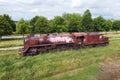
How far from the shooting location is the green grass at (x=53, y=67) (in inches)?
910

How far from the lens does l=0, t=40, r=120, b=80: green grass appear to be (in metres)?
23.1

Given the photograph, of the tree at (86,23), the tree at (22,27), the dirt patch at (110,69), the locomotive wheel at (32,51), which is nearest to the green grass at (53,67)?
the dirt patch at (110,69)

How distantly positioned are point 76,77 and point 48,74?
294 centimetres

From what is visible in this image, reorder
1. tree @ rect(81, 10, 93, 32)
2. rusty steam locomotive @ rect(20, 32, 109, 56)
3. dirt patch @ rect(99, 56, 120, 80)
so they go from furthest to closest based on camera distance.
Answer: tree @ rect(81, 10, 93, 32)
rusty steam locomotive @ rect(20, 32, 109, 56)
dirt patch @ rect(99, 56, 120, 80)

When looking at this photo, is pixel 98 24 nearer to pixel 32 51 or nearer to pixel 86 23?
pixel 86 23

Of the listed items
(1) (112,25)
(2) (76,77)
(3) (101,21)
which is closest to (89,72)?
(2) (76,77)

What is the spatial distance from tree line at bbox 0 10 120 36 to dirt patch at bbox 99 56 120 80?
105 feet

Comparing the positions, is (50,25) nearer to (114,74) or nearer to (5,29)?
(5,29)

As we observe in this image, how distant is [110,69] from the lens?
27.5m

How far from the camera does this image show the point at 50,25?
6431cm

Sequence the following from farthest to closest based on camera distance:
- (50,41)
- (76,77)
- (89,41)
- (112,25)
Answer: (112,25) < (89,41) < (50,41) < (76,77)

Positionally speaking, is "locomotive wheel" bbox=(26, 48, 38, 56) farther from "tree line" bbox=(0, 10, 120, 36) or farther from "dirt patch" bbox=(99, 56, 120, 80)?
"tree line" bbox=(0, 10, 120, 36)

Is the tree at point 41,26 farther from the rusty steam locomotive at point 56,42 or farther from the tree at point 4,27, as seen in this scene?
the rusty steam locomotive at point 56,42

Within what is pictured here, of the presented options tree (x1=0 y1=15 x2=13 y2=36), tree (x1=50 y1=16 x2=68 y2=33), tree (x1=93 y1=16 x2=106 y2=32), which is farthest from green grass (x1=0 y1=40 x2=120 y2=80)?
tree (x1=93 y1=16 x2=106 y2=32)
